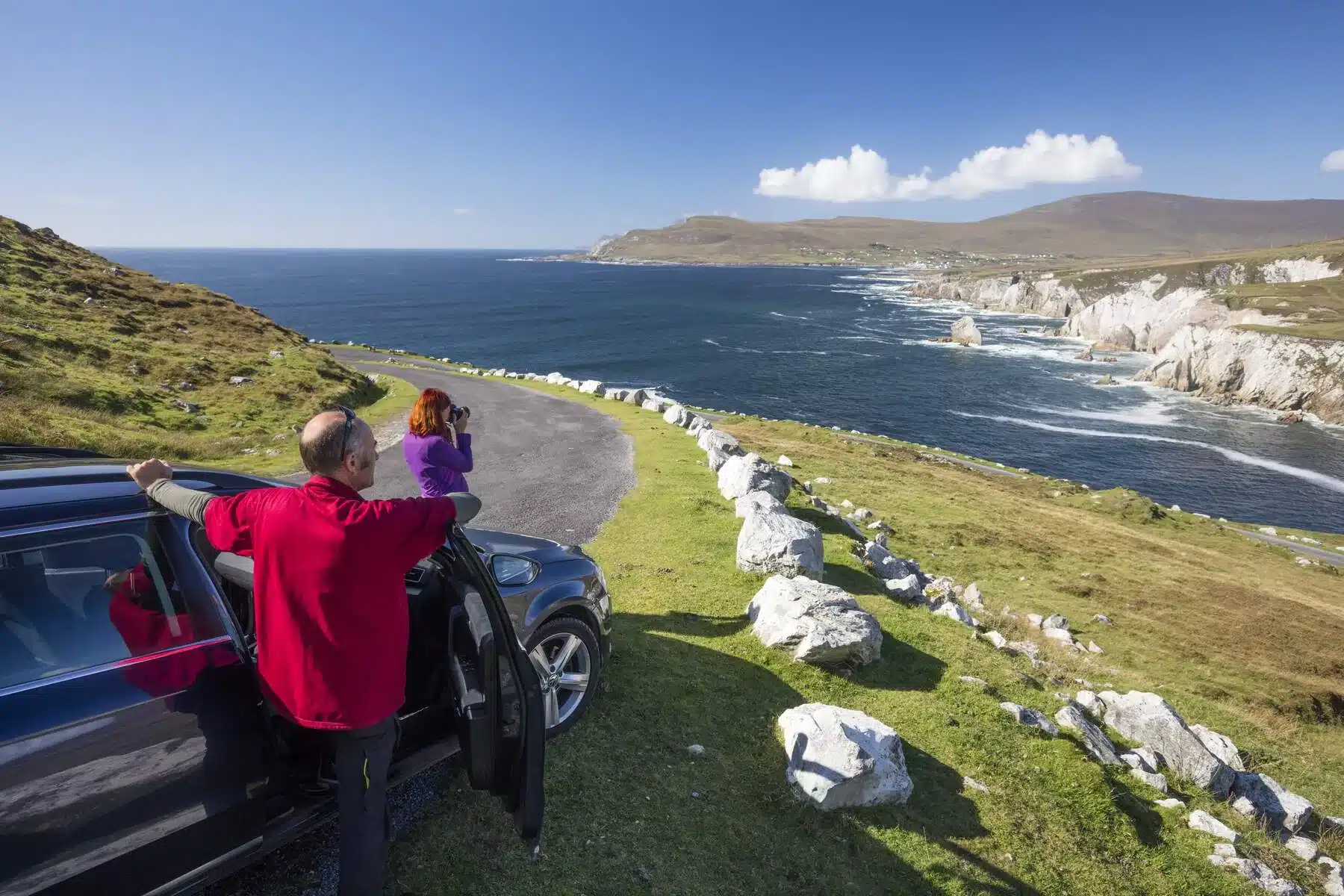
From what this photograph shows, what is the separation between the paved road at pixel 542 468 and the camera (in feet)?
46.6

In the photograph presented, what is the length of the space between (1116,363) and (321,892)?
103342 millimetres

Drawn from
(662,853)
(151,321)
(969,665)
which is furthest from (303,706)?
(151,321)

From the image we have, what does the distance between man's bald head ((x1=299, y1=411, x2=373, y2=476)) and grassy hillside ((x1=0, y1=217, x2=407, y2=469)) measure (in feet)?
52.6

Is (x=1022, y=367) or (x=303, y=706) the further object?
(x=1022, y=367)

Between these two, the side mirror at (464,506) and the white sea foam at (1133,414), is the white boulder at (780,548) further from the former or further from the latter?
the white sea foam at (1133,414)

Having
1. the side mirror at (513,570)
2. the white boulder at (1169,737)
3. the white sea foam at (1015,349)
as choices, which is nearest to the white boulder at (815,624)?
the white boulder at (1169,737)

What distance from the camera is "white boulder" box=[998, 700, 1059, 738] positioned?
7.47 m

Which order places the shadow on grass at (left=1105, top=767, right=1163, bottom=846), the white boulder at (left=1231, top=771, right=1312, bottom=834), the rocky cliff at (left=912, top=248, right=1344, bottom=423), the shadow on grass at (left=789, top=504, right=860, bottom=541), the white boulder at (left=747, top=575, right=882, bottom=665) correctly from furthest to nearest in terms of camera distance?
the rocky cliff at (left=912, top=248, right=1344, bottom=423) → the shadow on grass at (left=789, top=504, right=860, bottom=541) → the white boulder at (left=747, top=575, right=882, bottom=665) → the white boulder at (left=1231, top=771, right=1312, bottom=834) → the shadow on grass at (left=1105, top=767, right=1163, bottom=846)

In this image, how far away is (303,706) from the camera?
3332 mm

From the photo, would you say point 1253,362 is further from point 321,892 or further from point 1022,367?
point 321,892

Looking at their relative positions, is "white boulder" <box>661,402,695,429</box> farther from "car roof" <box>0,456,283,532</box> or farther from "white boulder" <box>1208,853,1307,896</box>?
"car roof" <box>0,456,283,532</box>

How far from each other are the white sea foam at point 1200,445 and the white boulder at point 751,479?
48263 mm

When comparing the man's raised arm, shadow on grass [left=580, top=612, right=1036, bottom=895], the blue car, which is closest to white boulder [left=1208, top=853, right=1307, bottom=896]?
shadow on grass [left=580, top=612, right=1036, bottom=895]

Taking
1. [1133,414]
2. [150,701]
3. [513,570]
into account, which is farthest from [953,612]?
[1133,414]
